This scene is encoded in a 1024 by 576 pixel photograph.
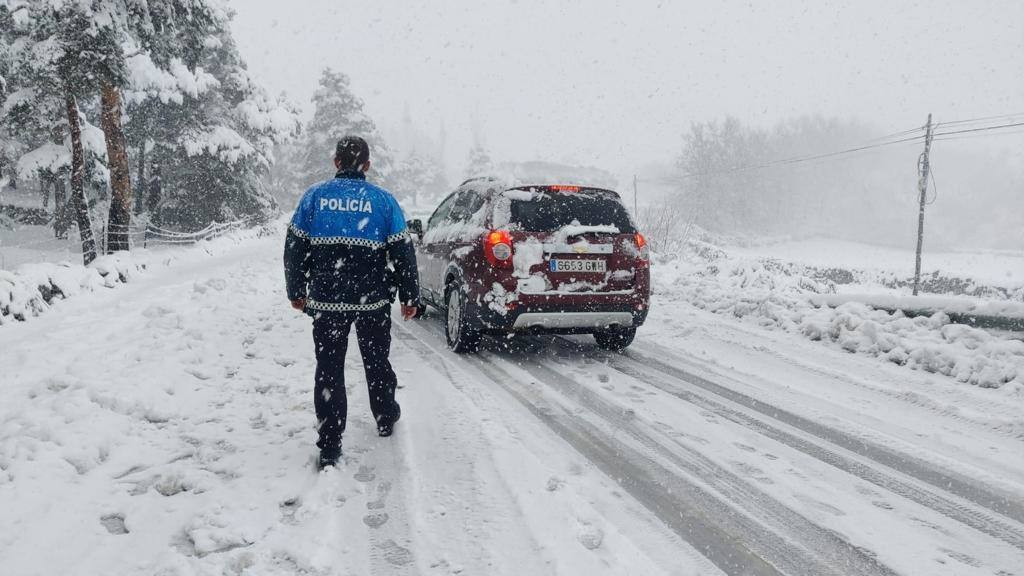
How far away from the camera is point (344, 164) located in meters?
3.60

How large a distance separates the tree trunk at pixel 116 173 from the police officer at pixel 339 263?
1343 centimetres

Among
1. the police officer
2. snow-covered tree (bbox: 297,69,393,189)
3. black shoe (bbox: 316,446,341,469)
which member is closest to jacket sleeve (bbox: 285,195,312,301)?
the police officer

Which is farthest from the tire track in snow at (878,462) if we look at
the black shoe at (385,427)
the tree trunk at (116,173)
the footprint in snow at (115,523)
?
the tree trunk at (116,173)

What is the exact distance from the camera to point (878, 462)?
3.59 metres

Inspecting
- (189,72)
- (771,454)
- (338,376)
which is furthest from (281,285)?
(189,72)

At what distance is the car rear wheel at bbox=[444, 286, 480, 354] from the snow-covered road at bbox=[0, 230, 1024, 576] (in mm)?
342

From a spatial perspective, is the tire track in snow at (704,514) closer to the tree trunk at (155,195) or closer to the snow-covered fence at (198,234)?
the snow-covered fence at (198,234)

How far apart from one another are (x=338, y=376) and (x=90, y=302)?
7.62 metres

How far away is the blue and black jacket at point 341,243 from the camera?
3471mm

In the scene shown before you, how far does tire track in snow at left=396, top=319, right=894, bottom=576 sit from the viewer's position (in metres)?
2.51

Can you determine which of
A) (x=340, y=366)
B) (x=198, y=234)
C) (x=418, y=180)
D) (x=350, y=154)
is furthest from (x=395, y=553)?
(x=418, y=180)

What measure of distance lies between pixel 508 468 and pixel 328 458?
107 cm

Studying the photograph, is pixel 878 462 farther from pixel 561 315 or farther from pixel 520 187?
pixel 520 187

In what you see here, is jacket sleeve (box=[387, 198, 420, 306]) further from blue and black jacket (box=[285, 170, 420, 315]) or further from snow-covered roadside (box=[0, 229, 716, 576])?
snow-covered roadside (box=[0, 229, 716, 576])
